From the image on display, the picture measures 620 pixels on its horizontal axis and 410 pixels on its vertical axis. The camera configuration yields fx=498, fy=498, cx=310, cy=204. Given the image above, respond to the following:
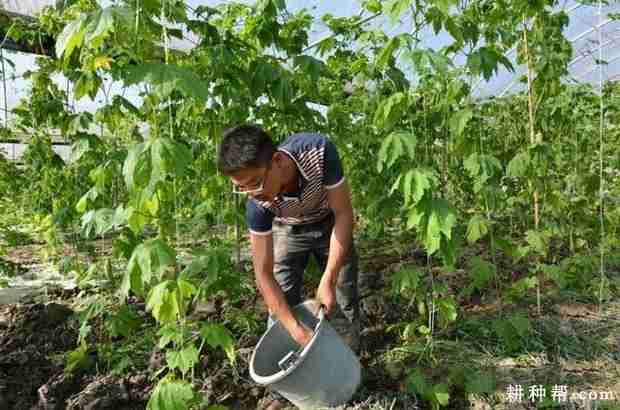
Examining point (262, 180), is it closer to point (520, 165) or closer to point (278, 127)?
point (278, 127)

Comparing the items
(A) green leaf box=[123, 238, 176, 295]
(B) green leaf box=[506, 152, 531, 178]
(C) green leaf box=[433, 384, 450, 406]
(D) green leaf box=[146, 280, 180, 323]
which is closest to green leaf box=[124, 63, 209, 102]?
(A) green leaf box=[123, 238, 176, 295]

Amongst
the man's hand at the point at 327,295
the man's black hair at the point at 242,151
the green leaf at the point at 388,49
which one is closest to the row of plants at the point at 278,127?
the green leaf at the point at 388,49

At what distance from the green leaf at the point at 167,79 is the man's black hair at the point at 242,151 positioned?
0.73ft

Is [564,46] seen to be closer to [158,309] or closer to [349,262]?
[349,262]

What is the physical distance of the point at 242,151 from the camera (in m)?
1.82

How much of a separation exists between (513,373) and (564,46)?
2.01 meters

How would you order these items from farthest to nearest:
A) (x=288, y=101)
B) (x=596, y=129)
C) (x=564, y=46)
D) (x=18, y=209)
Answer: (x=18, y=209)
(x=596, y=129)
(x=564, y=46)
(x=288, y=101)

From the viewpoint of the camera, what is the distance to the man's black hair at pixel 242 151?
1.82 metres

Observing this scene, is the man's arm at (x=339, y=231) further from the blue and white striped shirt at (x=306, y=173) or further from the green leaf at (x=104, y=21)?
the green leaf at (x=104, y=21)

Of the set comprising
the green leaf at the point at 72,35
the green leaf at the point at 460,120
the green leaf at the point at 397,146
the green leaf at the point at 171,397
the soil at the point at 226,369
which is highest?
the green leaf at the point at 72,35

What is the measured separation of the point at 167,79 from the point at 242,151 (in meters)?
0.36

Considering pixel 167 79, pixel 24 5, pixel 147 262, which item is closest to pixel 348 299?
pixel 147 262

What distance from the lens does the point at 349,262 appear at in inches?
114

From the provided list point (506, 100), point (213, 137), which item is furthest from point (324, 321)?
point (506, 100)
